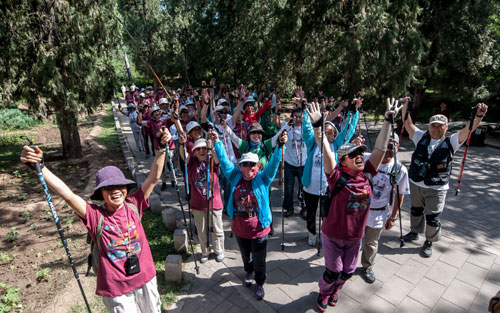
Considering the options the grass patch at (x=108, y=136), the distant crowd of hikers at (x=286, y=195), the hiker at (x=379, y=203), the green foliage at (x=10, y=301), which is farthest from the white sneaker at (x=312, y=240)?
the grass patch at (x=108, y=136)

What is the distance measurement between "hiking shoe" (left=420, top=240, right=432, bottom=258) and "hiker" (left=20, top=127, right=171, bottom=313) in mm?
4265

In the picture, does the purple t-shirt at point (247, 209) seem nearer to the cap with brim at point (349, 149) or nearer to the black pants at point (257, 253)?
the black pants at point (257, 253)

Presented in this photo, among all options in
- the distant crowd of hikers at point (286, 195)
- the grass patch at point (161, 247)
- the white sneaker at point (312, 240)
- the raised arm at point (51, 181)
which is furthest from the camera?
the white sneaker at point (312, 240)

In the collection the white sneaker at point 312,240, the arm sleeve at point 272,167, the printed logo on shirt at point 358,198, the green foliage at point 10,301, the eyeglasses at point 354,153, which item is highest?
the eyeglasses at point 354,153

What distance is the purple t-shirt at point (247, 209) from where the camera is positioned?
11.6 feet

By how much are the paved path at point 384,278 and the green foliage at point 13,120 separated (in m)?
Result: 17.4

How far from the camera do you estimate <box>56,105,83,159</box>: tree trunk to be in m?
9.00

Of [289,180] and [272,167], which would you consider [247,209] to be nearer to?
[272,167]

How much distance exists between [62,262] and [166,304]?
2539 millimetres

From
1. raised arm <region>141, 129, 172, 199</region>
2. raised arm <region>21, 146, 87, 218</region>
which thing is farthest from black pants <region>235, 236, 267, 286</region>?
raised arm <region>21, 146, 87, 218</region>

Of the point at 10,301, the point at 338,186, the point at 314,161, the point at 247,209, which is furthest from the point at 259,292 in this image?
the point at 10,301

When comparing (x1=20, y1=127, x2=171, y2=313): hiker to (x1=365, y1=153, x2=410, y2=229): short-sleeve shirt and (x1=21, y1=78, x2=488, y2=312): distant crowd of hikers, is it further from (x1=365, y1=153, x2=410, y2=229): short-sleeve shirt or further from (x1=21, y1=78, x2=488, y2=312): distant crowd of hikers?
(x1=365, y1=153, x2=410, y2=229): short-sleeve shirt

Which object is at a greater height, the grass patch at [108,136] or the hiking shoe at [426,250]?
the grass patch at [108,136]

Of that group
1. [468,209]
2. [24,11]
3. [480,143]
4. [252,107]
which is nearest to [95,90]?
[24,11]
